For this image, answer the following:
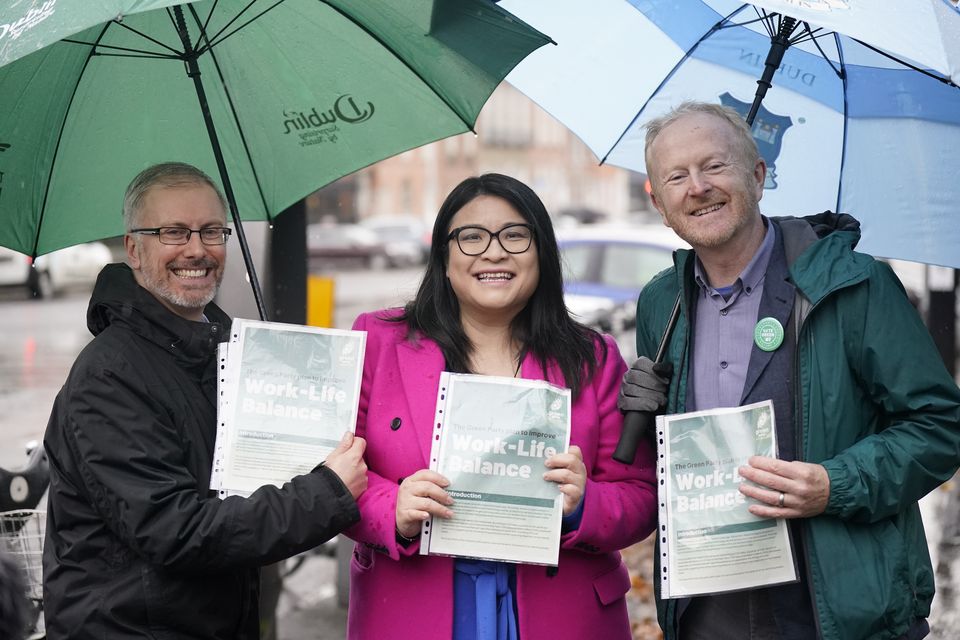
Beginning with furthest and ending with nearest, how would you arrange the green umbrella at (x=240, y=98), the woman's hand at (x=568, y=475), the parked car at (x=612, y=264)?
the parked car at (x=612, y=264) → the green umbrella at (x=240, y=98) → the woman's hand at (x=568, y=475)

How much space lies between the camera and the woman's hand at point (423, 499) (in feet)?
9.20

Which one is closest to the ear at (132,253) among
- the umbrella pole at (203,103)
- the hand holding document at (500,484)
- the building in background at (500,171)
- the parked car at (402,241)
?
the umbrella pole at (203,103)

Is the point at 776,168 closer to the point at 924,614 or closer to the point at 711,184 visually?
the point at 711,184

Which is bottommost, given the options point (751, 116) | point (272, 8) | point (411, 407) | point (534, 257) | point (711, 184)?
point (411, 407)

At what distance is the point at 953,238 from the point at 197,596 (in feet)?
8.81

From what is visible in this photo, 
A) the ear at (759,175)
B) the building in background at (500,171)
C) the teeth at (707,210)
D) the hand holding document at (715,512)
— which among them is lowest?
the hand holding document at (715,512)

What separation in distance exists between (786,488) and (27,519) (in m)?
2.71

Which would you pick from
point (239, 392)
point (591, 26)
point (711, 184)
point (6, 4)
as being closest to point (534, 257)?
point (711, 184)

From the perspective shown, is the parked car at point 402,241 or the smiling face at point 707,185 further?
the parked car at point 402,241

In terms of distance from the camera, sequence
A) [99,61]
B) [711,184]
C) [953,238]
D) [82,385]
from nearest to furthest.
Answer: [82,385] < [711,184] < [99,61] < [953,238]

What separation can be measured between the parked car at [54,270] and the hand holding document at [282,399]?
20.3 meters

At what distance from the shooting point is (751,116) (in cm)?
348

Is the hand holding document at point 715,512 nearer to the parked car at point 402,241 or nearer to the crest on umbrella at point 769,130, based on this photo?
the crest on umbrella at point 769,130

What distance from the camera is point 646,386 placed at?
3008 mm
